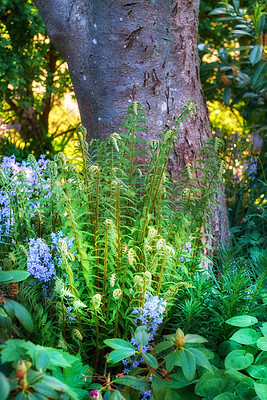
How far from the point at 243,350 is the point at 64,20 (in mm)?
1940

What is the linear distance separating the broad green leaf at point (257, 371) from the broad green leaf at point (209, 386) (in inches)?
3.4

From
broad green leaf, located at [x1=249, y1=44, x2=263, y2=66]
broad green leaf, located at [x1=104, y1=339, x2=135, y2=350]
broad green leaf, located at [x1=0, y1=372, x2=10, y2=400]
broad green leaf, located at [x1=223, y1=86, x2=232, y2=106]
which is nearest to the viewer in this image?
broad green leaf, located at [x1=0, y1=372, x2=10, y2=400]

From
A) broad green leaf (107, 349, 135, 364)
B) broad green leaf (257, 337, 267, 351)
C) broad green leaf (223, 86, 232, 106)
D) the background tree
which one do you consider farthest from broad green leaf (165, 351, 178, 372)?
the background tree

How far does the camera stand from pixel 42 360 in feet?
3.12

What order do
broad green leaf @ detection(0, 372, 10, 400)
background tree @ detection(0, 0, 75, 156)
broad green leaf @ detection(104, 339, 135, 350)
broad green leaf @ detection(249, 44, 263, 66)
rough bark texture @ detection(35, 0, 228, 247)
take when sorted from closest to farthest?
broad green leaf @ detection(0, 372, 10, 400) → broad green leaf @ detection(104, 339, 135, 350) → rough bark texture @ detection(35, 0, 228, 247) → broad green leaf @ detection(249, 44, 263, 66) → background tree @ detection(0, 0, 75, 156)

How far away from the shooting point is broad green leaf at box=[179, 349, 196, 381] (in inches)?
44.3

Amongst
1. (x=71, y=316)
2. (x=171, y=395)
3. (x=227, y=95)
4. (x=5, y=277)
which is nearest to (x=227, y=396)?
(x=171, y=395)

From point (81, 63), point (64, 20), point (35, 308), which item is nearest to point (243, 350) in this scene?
point (35, 308)

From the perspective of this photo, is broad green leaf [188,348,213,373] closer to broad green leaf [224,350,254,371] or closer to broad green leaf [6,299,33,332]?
broad green leaf [224,350,254,371]

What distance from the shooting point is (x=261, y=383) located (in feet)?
4.46

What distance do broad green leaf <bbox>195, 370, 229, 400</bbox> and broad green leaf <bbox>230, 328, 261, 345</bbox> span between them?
129 mm

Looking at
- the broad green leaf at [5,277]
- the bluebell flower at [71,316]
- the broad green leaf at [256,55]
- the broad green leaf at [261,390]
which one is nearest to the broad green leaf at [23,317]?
the broad green leaf at [5,277]

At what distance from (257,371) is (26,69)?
3.62m

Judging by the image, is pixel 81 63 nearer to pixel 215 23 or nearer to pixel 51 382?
pixel 51 382
